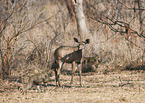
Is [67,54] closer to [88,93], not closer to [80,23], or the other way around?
[88,93]

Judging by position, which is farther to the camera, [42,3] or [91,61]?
[42,3]

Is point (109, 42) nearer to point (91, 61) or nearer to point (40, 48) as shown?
point (91, 61)

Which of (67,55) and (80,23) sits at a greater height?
(80,23)

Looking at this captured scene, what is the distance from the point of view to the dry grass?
6488mm

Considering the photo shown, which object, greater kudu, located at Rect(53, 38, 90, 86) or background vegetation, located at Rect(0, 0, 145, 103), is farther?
greater kudu, located at Rect(53, 38, 90, 86)

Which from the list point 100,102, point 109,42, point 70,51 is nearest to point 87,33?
point 109,42

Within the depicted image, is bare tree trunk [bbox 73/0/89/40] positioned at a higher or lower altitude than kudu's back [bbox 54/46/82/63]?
higher

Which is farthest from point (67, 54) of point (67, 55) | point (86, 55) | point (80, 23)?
point (80, 23)

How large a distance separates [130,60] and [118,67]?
25.1 inches

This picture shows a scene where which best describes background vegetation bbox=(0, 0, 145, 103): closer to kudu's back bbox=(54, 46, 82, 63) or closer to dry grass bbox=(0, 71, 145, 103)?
dry grass bbox=(0, 71, 145, 103)

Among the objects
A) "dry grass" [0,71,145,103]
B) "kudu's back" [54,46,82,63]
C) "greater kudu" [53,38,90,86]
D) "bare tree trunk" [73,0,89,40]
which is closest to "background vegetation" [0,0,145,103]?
"dry grass" [0,71,145,103]

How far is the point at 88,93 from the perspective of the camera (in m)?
7.24

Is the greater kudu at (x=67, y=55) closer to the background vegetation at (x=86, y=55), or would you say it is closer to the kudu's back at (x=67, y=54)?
the kudu's back at (x=67, y=54)

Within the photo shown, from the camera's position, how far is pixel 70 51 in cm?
889
